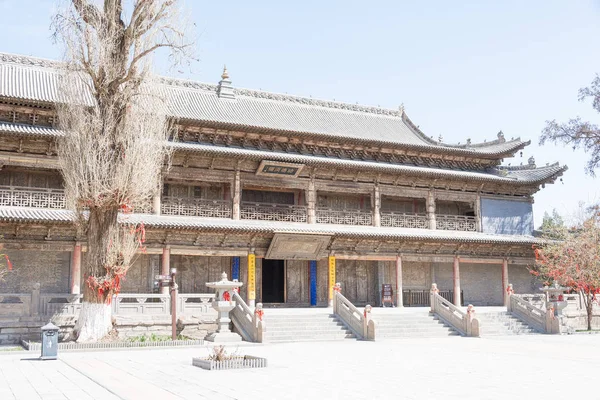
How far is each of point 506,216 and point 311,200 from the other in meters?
9.07

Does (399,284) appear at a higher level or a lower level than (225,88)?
lower

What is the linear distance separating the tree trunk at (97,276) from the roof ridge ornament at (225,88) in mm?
11588

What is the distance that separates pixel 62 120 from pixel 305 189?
10.0 meters

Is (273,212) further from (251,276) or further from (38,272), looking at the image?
(38,272)

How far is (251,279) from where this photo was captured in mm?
21469

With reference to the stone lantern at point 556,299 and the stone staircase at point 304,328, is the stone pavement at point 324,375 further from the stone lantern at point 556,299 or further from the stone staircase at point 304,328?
the stone lantern at point 556,299

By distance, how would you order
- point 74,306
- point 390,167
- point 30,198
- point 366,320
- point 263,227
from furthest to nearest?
point 390,167 → point 263,227 → point 30,198 → point 366,320 → point 74,306

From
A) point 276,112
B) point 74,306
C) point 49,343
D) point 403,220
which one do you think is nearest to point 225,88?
point 276,112

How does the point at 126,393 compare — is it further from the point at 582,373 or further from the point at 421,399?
the point at 582,373

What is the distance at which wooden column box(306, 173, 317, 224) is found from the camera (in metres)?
23.0

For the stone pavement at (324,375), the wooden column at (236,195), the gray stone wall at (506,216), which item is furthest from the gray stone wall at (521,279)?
the wooden column at (236,195)

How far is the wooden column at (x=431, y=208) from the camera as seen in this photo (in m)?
25.0

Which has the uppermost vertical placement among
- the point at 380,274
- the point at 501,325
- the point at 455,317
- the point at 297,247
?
the point at 297,247

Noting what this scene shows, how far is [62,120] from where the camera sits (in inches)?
607
